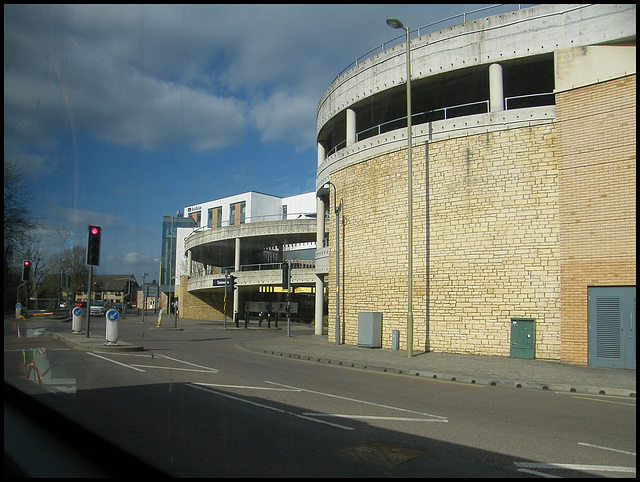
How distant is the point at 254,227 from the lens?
47781 millimetres

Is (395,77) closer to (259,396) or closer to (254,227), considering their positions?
(259,396)

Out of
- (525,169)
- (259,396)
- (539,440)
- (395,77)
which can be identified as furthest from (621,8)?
(259,396)

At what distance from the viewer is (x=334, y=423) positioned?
7145mm

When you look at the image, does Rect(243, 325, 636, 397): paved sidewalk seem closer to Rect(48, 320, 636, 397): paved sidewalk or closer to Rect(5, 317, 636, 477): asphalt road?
Rect(48, 320, 636, 397): paved sidewalk

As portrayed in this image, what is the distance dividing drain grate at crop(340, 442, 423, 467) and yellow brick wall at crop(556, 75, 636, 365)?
1099 cm

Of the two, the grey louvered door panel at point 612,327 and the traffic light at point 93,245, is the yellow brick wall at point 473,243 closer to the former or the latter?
the grey louvered door panel at point 612,327

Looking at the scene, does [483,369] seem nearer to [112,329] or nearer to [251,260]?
[112,329]

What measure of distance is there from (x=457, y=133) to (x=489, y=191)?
2.45m

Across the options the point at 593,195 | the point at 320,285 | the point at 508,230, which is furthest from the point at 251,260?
the point at 593,195

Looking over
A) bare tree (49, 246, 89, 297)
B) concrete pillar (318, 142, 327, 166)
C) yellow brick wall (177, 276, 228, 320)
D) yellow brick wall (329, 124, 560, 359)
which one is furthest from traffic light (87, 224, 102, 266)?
yellow brick wall (177, 276, 228, 320)

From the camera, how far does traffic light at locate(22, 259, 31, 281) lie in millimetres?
15127

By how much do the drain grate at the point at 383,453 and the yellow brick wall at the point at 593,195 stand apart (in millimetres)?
10991

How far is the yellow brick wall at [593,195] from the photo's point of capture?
14.1 m

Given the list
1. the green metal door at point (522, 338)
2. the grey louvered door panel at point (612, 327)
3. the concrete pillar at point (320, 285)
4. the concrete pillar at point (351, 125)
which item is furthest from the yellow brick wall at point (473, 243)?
the concrete pillar at point (320, 285)
